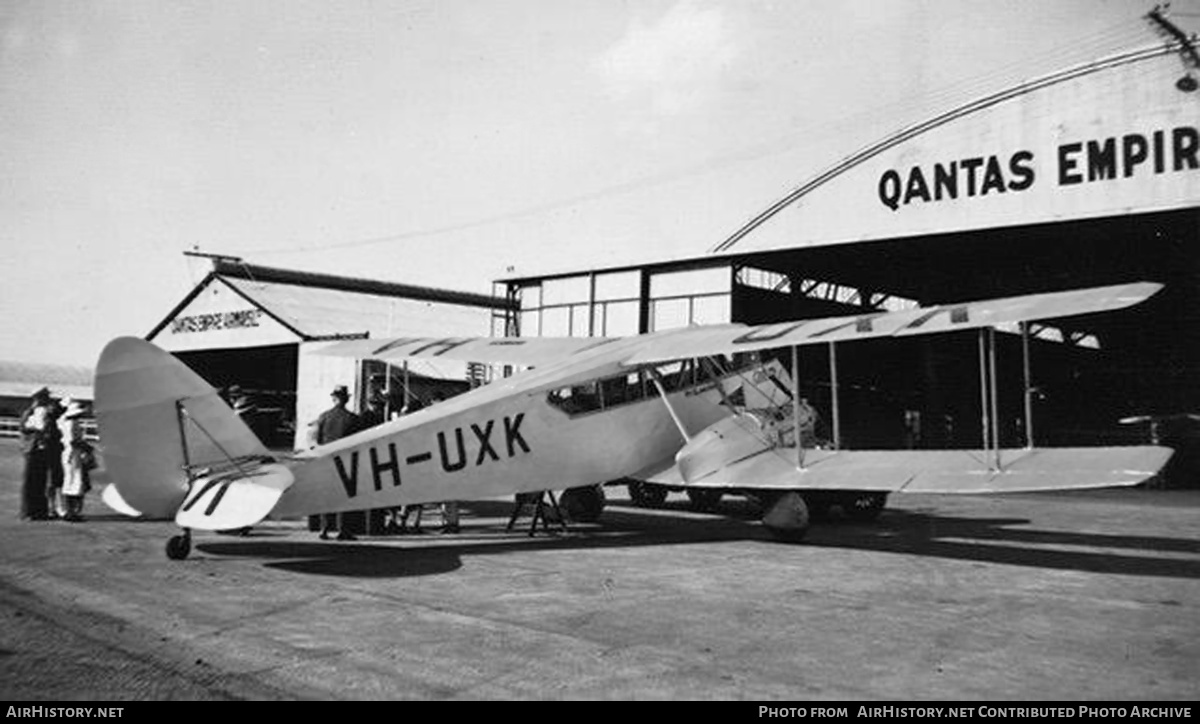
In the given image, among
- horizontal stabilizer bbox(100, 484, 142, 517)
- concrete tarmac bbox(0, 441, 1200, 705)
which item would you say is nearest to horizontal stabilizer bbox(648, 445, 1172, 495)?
concrete tarmac bbox(0, 441, 1200, 705)

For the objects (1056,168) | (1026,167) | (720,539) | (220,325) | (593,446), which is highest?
(1026,167)

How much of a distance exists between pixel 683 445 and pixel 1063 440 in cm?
2639

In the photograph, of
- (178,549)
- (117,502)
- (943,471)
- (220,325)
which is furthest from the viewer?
(220,325)

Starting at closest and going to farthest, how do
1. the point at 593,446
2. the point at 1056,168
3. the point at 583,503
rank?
1. the point at 593,446
2. the point at 583,503
3. the point at 1056,168

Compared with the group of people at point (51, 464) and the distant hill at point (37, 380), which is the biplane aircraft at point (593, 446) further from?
the distant hill at point (37, 380)

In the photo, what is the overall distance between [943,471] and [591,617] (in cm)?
493

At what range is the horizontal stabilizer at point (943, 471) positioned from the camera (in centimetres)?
858

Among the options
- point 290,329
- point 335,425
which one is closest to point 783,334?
point 335,425

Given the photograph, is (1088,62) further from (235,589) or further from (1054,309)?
(235,589)

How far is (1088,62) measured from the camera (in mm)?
19547

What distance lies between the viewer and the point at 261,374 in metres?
50.5

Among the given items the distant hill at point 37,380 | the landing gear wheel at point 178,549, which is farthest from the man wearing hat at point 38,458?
the distant hill at point 37,380

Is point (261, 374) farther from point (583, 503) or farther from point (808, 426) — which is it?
point (808, 426)

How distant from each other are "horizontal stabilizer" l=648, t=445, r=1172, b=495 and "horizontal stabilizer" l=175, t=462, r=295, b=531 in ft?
16.7
